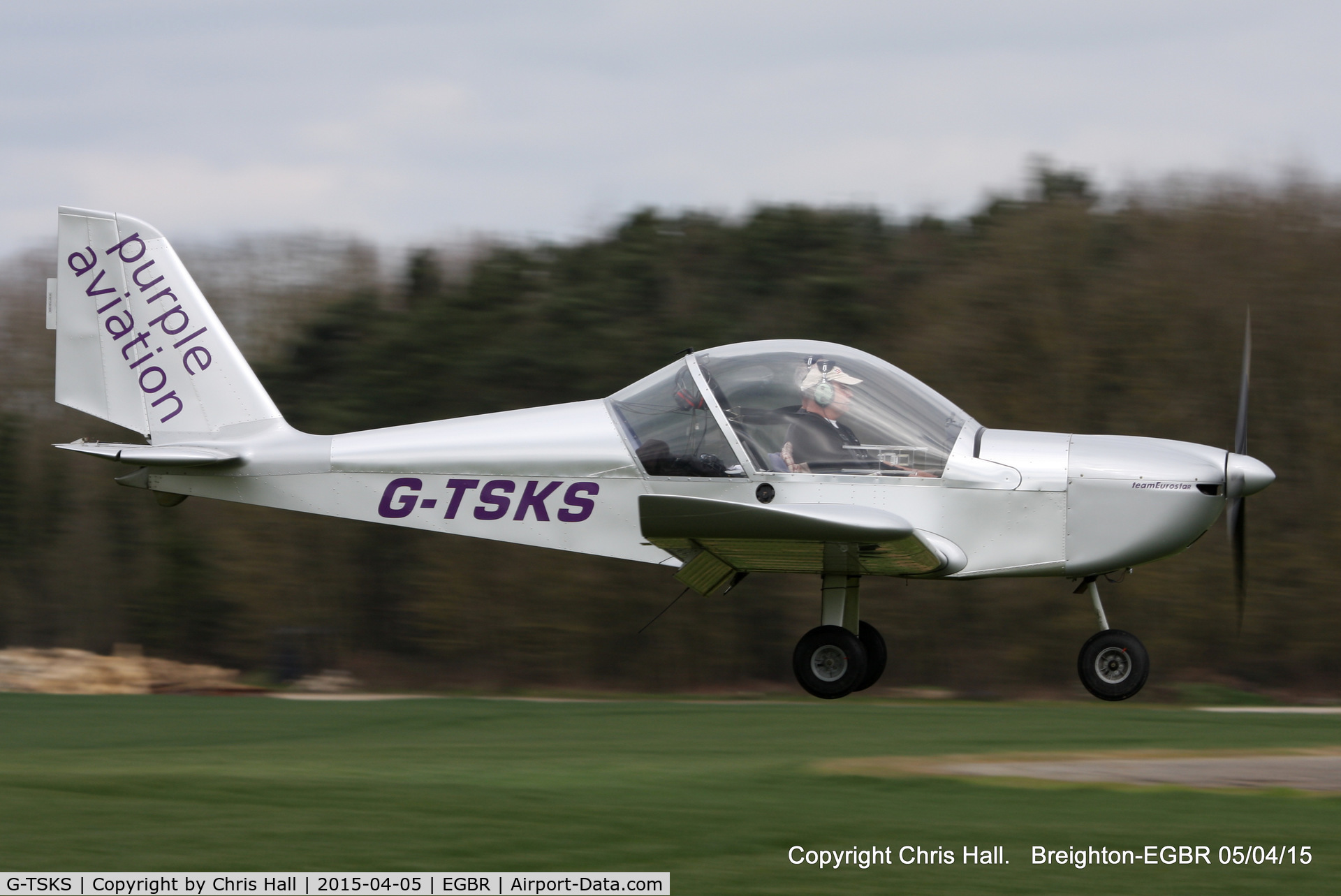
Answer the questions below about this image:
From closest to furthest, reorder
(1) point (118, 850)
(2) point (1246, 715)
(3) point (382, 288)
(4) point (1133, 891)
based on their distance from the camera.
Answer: (4) point (1133, 891) < (1) point (118, 850) < (2) point (1246, 715) < (3) point (382, 288)

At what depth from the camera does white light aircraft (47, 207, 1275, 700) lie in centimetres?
906

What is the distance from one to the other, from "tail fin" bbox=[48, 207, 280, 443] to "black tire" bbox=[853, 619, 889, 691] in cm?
462

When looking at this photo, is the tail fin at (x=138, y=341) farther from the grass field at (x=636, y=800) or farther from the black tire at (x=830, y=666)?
the black tire at (x=830, y=666)

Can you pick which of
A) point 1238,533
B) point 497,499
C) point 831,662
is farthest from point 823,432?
point 1238,533

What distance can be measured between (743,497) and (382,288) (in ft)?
84.1

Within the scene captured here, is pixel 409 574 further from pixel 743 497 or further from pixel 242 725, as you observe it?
pixel 743 497

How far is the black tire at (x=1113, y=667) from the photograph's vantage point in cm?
921

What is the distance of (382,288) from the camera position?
109 ft

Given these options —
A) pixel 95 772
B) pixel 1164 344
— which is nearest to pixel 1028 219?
pixel 1164 344

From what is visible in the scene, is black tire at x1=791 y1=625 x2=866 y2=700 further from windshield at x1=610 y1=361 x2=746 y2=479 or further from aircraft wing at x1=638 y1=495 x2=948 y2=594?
windshield at x1=610 y1=361 x2=746 y2=479

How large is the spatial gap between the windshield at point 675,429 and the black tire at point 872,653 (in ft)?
5.06

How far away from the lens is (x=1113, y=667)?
9250mm
